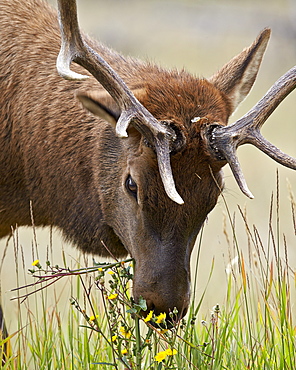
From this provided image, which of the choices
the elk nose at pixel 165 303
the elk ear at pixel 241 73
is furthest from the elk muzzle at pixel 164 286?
the elk ear at pixel 241 73

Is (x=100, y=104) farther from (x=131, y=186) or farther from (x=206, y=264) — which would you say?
(x=206, y=264)

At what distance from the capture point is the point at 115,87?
370 centimetres

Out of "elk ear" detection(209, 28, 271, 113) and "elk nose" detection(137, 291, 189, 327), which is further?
"elk ear" detection(209, 28, 271, 113)

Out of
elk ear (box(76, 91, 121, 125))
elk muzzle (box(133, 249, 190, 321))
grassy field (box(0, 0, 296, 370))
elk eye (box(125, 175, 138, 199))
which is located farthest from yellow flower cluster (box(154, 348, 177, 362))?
elk ear (box(76, 91, 121, 125))

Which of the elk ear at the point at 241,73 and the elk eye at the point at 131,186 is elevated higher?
the elk ear at the point at 241,73

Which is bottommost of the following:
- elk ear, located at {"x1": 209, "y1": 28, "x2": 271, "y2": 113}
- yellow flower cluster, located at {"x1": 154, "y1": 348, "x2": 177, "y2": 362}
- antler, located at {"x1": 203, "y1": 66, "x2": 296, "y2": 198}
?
yellow flower cluster, located at {"x1": 154, "y1": 348, "x2": 177, "y2": 362}

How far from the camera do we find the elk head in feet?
11.9

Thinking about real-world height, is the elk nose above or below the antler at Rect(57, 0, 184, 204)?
below

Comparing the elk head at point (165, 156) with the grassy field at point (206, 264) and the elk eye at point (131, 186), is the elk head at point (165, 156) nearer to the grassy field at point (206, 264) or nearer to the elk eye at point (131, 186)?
the elk eye at point (131, 186)

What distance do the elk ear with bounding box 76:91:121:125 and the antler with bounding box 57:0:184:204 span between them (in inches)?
4.2

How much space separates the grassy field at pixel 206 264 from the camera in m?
3.65

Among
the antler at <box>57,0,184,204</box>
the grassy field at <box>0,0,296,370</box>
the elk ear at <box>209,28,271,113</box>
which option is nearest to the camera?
the antler at <box>57,0,184,204</box>

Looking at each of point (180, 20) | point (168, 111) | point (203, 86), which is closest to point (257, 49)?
point (203, 86)

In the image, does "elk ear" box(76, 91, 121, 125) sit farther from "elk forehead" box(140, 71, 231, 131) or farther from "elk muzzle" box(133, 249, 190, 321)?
"elk muzzle" box(133, 249, 190, 321)
